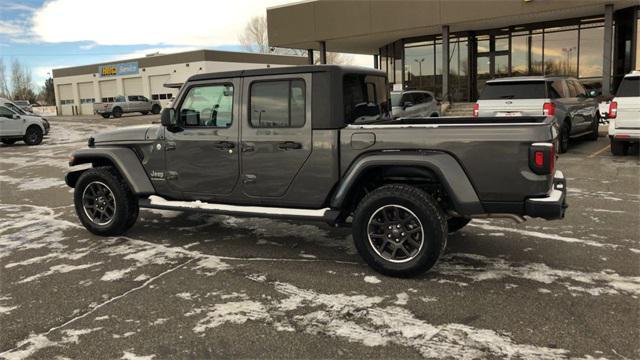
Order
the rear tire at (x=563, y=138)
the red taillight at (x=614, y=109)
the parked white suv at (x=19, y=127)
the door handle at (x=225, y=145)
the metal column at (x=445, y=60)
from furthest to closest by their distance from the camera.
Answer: the metal column at (x=445, y=60)
the parked white suv at (x=19, y=127)
the rear tire at (x=563, y=138)
the red taillight at (x=614, y=109)
the door handle at (x=225, y=145)

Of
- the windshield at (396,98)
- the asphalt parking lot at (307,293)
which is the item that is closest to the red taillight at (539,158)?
the asphalt parking lot at (307,293)

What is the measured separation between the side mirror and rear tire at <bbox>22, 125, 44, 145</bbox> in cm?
1857

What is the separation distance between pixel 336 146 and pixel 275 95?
2.83 ft

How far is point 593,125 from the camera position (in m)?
14.3

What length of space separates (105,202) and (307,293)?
3.17 m

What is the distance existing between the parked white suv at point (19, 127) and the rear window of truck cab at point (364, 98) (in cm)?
1962

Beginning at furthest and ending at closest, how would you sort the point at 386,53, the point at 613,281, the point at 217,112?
the point at 386,53, the point at 217,112, the point at 613,281

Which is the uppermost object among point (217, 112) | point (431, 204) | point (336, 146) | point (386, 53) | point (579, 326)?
point (386, 53)

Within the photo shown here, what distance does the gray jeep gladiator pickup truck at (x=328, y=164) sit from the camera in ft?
13.6

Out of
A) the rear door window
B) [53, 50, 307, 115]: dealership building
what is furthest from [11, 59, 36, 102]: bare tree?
the rear door window

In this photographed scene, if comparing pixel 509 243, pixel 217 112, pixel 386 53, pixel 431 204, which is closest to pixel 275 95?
pixel 217 112

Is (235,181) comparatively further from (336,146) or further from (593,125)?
(593,125)

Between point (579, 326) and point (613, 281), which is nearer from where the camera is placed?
point (579, 326)

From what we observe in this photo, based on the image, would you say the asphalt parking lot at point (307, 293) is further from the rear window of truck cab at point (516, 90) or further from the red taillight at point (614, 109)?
the rear window of truck cab at point (516, 90)
